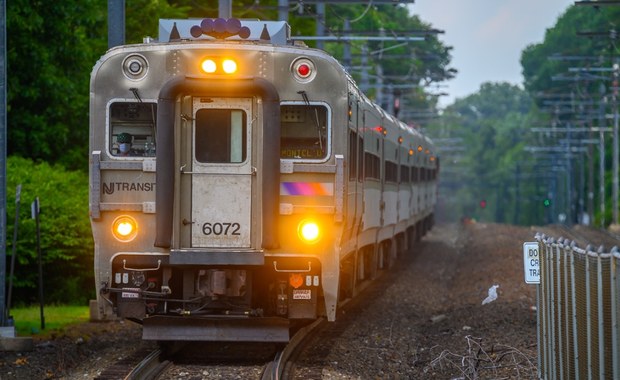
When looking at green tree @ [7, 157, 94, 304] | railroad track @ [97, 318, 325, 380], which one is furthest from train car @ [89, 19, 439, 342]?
green tree @ [7, 157, 94, 304]

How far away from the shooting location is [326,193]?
12820 millimetres

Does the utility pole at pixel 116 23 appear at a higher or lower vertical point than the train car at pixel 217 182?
higher

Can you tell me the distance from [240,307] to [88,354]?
2499 millimetres

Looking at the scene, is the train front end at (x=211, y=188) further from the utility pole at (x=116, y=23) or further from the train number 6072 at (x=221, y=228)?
the utility pole at (x=116, y=23)

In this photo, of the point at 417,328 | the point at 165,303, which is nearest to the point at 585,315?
the point at 165,303

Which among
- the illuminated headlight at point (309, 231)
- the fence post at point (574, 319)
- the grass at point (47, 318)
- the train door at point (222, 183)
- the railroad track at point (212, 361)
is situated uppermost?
the train door at point (222, 183)

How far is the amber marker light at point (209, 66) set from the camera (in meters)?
12.7

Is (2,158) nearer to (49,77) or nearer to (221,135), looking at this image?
(221,135)

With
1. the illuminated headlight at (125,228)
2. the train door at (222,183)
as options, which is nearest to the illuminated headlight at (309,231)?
the train door at (222,183)

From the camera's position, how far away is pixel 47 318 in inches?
722

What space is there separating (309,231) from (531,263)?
2273mm

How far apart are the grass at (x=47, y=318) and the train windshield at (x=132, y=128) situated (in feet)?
15.0

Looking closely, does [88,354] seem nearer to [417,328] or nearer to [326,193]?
[326,193]

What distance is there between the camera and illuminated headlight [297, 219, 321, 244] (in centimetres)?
1281
